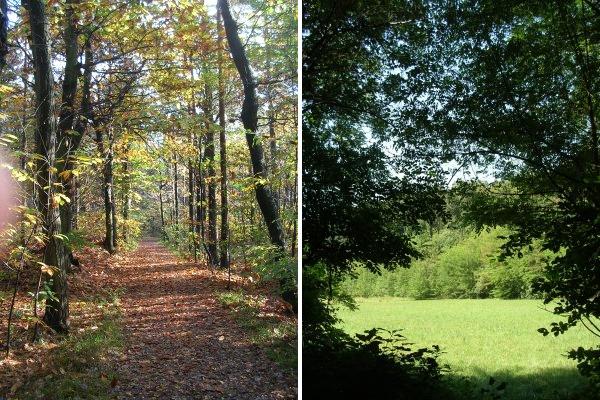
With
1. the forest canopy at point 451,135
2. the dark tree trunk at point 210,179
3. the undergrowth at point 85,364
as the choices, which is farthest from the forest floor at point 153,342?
the forest canopy at point 451,135

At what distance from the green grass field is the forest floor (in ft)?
2.15

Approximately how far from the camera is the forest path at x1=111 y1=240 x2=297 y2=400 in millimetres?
1736

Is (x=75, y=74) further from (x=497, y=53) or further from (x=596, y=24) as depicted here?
(x=596, y=24)

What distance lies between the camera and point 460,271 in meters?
1.34

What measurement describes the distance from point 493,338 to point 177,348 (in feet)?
3.90

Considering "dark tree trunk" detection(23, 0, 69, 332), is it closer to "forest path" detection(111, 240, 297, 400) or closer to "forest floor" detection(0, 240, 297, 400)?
"forest floor" detection(0, 240, 297, 400)

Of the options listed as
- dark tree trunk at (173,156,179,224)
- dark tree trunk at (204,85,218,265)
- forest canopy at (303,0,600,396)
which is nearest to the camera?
forest canopy at (303,0,600,396)

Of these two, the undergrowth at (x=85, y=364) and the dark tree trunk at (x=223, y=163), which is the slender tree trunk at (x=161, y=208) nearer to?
the dark tree trunk at (x=223, y=163)

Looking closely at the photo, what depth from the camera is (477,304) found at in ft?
→ 4.36

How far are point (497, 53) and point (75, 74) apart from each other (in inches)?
55.4

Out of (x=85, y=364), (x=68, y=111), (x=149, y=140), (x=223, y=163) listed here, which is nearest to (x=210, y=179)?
(x=223, y=163)

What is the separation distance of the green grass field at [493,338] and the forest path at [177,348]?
0.66 meters

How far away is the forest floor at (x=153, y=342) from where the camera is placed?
1606 mm

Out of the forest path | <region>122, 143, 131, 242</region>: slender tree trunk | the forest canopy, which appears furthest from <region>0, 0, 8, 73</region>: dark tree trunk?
the forest canopy
